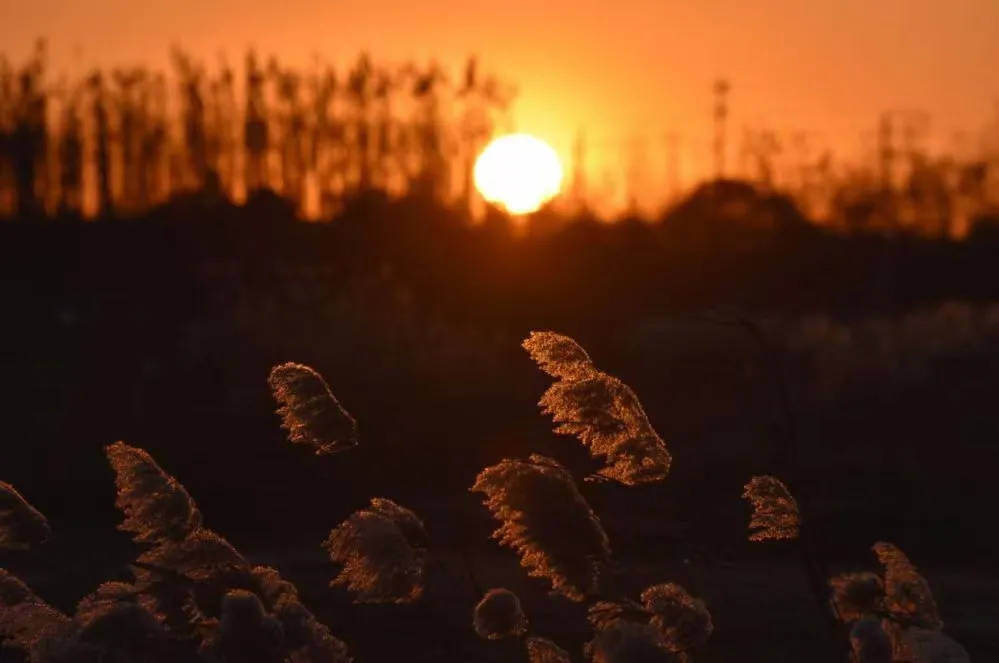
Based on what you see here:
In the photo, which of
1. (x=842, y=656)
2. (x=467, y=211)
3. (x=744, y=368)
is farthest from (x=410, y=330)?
(x=842, y=656)

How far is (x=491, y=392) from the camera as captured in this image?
59.8 ft

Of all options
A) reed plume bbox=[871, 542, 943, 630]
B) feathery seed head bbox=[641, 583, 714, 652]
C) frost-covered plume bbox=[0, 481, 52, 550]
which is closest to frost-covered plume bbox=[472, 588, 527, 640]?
feathery seed head bbox=[641, 583, 714, 652]

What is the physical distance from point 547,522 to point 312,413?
744 millimetres

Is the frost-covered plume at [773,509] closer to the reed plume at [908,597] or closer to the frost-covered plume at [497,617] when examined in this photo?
the reed plume at [908,597]

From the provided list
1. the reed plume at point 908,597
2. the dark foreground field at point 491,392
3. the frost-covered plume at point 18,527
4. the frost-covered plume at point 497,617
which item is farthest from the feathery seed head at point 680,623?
the frost-covered plume at point 18,527

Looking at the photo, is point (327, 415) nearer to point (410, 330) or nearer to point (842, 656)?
point (842, 656)

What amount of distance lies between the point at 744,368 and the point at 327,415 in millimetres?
15394

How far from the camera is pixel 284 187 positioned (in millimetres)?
30750

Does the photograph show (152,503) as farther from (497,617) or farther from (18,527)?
(497,617)

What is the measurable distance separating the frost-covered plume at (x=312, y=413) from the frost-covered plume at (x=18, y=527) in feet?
2.06

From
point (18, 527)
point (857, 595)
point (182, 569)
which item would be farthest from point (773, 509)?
point (18, 527)

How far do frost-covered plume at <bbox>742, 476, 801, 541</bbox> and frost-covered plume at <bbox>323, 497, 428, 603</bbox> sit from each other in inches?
30.2

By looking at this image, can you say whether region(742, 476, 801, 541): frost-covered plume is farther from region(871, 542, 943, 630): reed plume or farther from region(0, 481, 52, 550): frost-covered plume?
region(0, 481, 52, 550): frost-covered plume

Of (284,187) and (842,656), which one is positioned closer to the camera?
(842,656)
